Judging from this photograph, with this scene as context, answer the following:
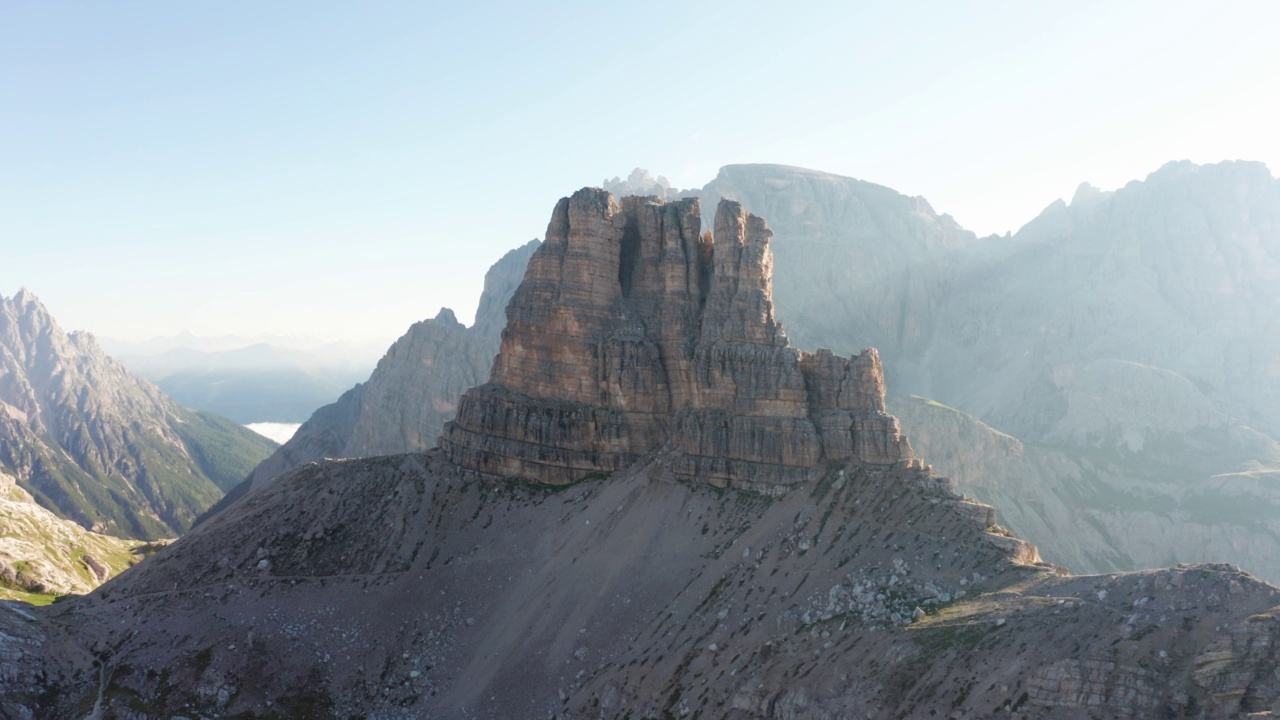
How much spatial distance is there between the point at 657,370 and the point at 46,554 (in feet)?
332

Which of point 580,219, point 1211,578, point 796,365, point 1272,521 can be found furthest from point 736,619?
point 1272,521

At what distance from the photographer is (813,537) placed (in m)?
85.7

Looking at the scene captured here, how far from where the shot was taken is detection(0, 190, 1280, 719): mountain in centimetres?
5666

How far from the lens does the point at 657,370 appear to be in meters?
111

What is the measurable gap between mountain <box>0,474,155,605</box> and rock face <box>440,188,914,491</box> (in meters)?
59.1

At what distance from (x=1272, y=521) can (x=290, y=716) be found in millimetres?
185252

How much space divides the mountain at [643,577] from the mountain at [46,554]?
24.6 meters

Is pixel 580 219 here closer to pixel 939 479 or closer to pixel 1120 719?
pixel 939 479

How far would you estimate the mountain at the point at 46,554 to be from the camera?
11594 cm

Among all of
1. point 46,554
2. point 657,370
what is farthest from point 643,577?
point 46,554

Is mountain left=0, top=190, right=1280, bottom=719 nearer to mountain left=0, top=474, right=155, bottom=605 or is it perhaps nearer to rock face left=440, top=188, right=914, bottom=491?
rock face left=440, top=188, right=914, bottom=491

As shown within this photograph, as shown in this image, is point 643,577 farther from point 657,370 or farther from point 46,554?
point 46,554

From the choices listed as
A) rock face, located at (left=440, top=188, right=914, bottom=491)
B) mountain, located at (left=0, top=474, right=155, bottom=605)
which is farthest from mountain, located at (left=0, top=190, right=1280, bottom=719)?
mountain, located at (left=0, top=474, right=155, bottom=605)

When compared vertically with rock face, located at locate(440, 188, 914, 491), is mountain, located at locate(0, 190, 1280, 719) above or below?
below
